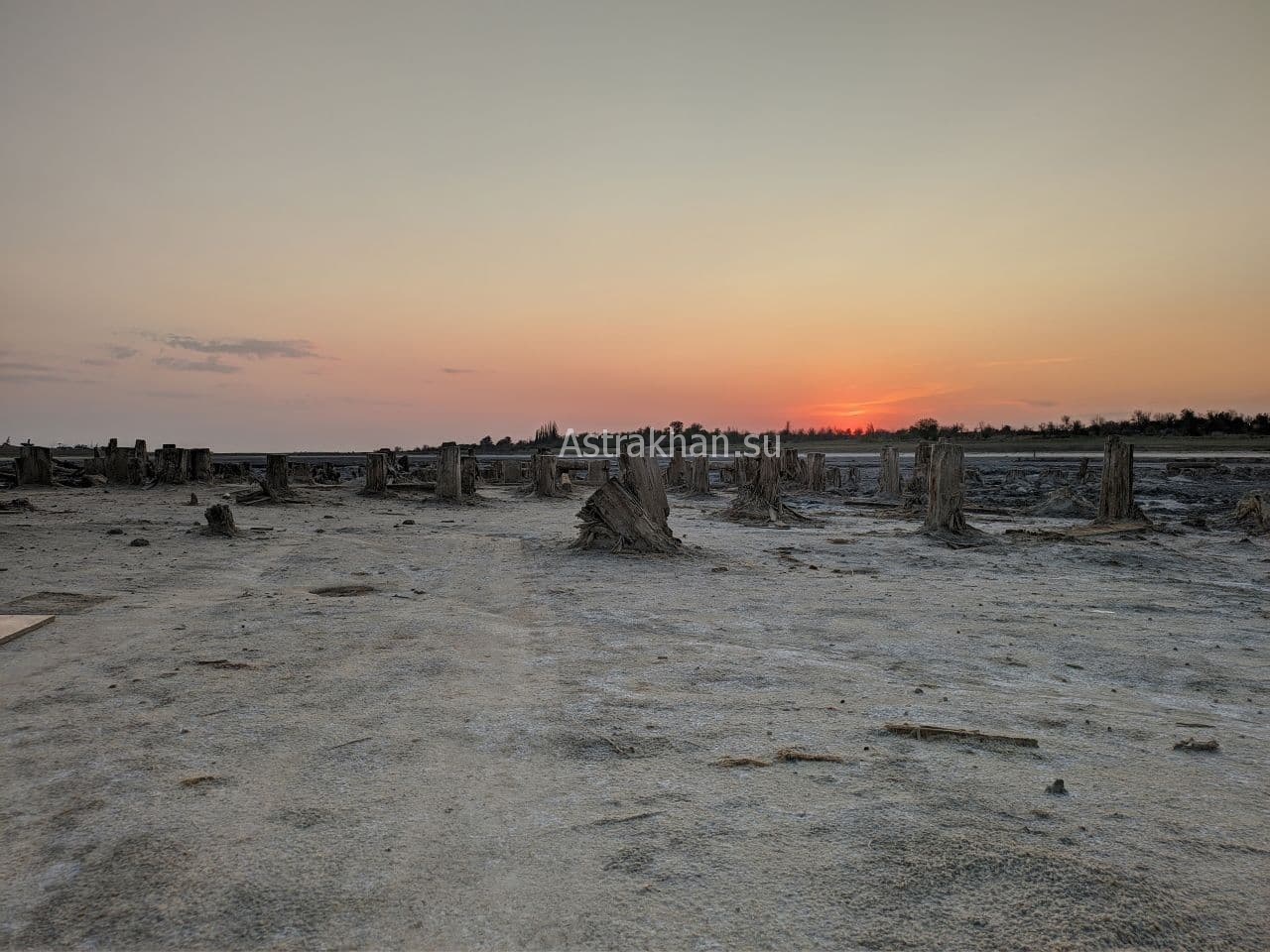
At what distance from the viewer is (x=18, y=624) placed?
6258mm

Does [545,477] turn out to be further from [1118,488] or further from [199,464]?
[1118,488]

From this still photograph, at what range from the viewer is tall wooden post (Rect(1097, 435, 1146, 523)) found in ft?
49.2

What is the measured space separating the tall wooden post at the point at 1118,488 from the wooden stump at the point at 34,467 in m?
29.4

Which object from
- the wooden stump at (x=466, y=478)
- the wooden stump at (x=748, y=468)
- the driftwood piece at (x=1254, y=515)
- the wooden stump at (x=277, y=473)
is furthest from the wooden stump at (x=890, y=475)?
the wooden stump at (x=277, y=473)

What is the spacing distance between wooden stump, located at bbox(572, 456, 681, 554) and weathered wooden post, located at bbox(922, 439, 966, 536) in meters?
5.31

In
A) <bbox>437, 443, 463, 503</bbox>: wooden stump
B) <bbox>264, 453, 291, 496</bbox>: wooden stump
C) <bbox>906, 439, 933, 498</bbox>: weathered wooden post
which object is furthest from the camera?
<bbox>437, 443, 463, 503</bbox>: wooden stump


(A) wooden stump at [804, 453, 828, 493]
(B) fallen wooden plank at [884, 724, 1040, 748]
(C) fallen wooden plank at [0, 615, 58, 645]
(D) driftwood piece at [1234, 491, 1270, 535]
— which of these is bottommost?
(B) fallen wooden plank at [884, 724, 1040, 748]

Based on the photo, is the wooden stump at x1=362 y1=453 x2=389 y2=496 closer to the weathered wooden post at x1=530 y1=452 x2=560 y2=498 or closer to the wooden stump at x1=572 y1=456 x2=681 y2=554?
the weathered wooden post at x1=530 y1=452 x2=560 y2=498

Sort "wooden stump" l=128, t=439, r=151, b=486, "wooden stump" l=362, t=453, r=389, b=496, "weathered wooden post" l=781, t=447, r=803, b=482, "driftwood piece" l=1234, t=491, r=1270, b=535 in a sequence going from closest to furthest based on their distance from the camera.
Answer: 1. "driftwood piece" l=1234, t=491, r=1270, b=535
2. "wooden stump" l=362, t=453, r=389, b=496
3. "wooden stump" l=128, t=439, r=151, b=486
4. "weathered wooden post" l=781, t=447, r=803, b=482

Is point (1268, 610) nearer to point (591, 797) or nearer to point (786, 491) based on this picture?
point (591, 797)

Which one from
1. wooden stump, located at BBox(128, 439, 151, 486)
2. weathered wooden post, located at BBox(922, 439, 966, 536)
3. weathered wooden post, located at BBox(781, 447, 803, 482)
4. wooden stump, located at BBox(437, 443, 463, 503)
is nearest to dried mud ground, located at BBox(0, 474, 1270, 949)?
weathered wooden post, located at BBox(922, 439, 966, 536)

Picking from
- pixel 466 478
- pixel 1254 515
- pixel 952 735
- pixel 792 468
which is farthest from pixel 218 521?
pixel 792 468

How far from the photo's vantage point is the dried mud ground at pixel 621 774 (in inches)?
99.0

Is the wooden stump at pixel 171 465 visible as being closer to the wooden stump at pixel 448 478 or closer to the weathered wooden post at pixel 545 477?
the wooden stump at pixel 448 478
